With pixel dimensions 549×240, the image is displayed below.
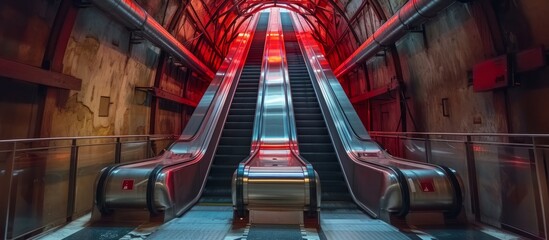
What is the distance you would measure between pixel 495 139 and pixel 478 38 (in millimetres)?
1661

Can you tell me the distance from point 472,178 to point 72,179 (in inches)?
193

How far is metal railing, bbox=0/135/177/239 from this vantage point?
102 inches

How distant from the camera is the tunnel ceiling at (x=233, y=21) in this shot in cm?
758

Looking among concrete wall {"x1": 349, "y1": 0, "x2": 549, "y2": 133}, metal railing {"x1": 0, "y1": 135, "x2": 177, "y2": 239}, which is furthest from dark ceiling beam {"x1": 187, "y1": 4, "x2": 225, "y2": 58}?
metal railing {"x1": 0, "y1": 135, "x2": 177, "y2": 239}

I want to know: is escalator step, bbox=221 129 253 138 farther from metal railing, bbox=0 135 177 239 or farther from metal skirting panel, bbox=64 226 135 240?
metal skirting panel, bbox=64 226 135 240

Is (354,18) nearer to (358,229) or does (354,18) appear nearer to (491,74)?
(491,74)

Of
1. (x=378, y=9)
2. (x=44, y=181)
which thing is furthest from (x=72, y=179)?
(x=378, y=9)

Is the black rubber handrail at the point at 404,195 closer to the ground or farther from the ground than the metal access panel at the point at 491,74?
closer to the ground

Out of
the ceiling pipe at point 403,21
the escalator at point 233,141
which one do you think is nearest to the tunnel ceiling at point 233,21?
the ceiling pipe at point 403,21

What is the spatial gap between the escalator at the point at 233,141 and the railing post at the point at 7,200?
2.22 meters

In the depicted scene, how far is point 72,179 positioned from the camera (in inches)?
138

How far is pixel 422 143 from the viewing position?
464 cm

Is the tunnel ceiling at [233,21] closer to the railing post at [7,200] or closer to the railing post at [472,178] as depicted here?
the railing post at [472,178]

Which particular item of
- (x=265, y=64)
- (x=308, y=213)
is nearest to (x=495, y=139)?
(x=308, y=213)
